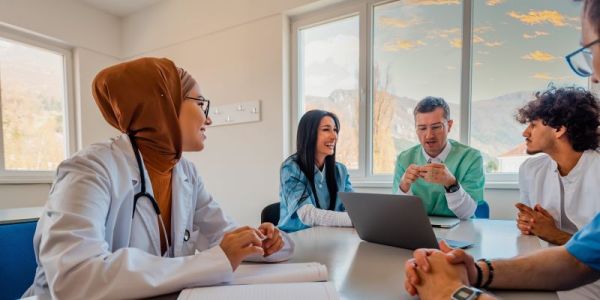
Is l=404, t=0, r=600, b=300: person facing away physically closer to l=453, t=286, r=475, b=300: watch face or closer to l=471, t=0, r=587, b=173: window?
l=453, t=286, r=475, b=300: watch face

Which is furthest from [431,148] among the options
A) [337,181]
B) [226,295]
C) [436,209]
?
[226,295]

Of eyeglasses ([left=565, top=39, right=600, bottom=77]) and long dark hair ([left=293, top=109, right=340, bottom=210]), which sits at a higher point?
eyeglasses ([left=565, top=39, right=600, bottom=77])

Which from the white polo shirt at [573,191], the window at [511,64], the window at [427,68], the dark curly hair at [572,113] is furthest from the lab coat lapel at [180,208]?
the window at [511,64]

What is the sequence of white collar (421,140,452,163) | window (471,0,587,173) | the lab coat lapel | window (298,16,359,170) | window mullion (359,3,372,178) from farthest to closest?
window (298,16,359,170), window mullion (359,3,372,178), window (471,0,587,173), white collar (421,140,452,163), the lab coat lapel

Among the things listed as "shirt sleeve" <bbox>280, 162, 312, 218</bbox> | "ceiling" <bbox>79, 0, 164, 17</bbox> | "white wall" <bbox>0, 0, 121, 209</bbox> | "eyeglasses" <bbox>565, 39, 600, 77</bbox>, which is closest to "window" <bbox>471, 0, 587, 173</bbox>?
"shirt sleeve" <bbox>280, 162, 312, 218</bbox>

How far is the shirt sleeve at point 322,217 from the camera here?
149cm

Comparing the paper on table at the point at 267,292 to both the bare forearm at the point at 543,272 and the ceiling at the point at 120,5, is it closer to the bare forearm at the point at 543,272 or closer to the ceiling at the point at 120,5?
the bare forearm at the point at 543,272

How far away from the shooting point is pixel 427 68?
2.66 metres

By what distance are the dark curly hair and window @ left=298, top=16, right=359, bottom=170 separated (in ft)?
5.07

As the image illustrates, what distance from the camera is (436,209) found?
1.97 m

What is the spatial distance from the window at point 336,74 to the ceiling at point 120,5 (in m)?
2.17

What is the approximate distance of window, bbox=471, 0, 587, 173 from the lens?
221 cm

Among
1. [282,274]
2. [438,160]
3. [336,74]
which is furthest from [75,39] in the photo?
[282,274]

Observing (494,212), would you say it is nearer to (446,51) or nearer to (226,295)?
(446,51)
